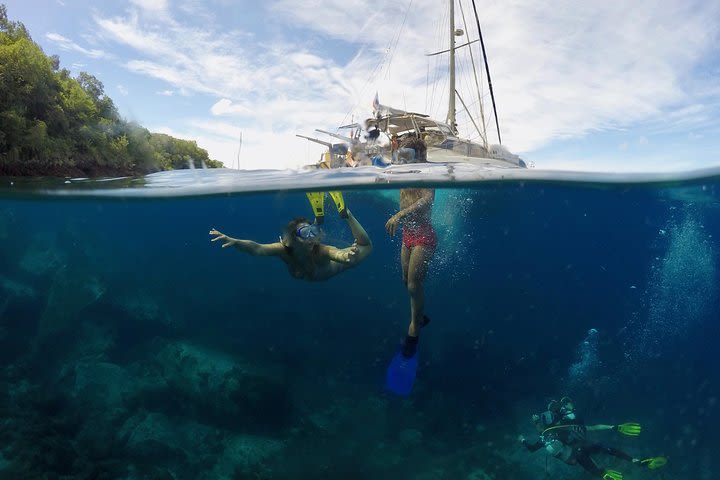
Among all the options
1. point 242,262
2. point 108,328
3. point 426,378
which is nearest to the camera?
point 426,378

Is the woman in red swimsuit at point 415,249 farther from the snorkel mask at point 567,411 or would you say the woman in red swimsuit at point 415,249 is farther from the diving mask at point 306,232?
the snorkel mask at point 567,411

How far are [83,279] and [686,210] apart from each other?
75.7ft

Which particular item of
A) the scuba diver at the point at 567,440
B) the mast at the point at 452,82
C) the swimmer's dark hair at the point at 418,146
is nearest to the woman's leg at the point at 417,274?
the swimmer's dark hair at the point at 418,146

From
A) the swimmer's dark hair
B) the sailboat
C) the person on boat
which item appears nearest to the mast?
the sailboat

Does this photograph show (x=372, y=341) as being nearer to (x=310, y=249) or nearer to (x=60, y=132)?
(x=310, y=249)

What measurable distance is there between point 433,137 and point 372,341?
891 cm

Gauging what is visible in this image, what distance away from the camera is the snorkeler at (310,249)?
6.52 meters

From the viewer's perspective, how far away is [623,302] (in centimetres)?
1695

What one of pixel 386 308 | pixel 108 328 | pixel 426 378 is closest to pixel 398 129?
pixel 386 308

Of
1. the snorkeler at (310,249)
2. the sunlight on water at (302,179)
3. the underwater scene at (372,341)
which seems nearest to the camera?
the snorkeler at (310,249)

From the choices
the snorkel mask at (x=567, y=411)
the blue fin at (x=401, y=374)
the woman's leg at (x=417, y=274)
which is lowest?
the snorkel mask at (x=567, y=411)

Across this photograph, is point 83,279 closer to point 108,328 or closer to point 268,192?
point 108,328

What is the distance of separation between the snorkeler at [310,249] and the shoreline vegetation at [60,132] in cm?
668

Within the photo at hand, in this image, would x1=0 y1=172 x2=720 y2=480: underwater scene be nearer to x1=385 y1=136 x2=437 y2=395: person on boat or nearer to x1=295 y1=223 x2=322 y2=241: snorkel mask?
x1=295 y1=223 x2=322 y2=241: snorkel mask
